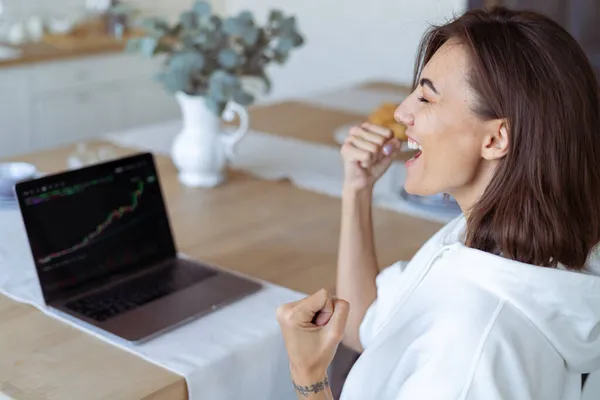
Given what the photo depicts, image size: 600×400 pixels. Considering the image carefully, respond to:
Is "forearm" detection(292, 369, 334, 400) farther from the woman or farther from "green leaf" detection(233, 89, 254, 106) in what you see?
"green leaf" detection(233, 89, 254, 106)

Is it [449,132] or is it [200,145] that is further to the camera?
[200,145]

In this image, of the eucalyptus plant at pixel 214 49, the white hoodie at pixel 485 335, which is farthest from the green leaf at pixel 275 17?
the white hoodie at pixel 485 335

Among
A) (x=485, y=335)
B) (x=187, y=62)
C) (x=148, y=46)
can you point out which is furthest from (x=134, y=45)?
(x=485, y=335)

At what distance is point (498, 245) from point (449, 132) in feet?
0.56

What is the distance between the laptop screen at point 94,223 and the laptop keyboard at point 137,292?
0.04 m

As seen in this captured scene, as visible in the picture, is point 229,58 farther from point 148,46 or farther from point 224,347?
point 224,347

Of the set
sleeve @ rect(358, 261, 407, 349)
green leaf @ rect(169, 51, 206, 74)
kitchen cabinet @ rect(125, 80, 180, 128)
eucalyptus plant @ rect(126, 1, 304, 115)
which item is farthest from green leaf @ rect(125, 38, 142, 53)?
kitchen cabinet @ rect(125, 80, 180, 128)

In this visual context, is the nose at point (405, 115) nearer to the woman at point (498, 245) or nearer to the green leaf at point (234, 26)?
the woman at point (498, 245)

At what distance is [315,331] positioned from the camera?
1097 mm

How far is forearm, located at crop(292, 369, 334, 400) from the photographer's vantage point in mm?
1118

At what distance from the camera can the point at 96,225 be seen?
1445 millimetres

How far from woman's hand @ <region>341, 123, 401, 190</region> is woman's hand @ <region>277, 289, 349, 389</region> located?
0.48m

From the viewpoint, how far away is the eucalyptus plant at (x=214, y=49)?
186cm

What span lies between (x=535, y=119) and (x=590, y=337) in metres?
0.30
